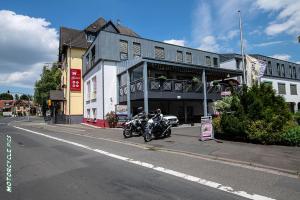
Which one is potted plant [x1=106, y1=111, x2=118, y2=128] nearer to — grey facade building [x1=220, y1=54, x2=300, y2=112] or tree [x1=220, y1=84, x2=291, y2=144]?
tree [x1=220, y1=84, x2=291, y2=144]

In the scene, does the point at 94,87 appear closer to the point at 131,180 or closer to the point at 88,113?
the point at 88,113

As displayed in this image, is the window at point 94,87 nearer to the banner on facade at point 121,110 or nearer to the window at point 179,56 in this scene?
the banner on facade at point 121,110

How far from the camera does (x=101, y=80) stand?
2553cm

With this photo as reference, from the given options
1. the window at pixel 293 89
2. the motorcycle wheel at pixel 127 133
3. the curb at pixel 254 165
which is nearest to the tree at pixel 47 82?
the window at pixel 293 89

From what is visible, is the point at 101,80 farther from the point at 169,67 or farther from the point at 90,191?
the point at 90,191

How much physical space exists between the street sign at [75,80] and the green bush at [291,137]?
27188 mm

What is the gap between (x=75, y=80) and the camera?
34.0 meters

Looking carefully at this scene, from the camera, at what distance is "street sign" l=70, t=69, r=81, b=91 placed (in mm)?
33656

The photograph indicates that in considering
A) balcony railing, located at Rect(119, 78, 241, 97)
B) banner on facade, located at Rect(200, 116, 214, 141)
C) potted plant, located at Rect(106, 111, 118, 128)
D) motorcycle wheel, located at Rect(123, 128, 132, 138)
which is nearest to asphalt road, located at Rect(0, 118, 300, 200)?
banner on facade, located at Rect(200, 116, 214, 141)

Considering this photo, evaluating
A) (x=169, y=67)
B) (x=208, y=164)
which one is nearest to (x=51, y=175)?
(x=208, y=164)

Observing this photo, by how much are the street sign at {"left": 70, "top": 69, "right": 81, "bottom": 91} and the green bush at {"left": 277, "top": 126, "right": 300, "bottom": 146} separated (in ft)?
89.2

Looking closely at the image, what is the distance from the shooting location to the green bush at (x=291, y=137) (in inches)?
406

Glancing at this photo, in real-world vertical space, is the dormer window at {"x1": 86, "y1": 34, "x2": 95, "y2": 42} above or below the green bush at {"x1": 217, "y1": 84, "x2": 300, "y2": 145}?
above

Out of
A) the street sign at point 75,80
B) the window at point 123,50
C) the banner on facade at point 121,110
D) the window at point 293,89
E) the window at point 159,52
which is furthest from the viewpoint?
the window at point 293,89
